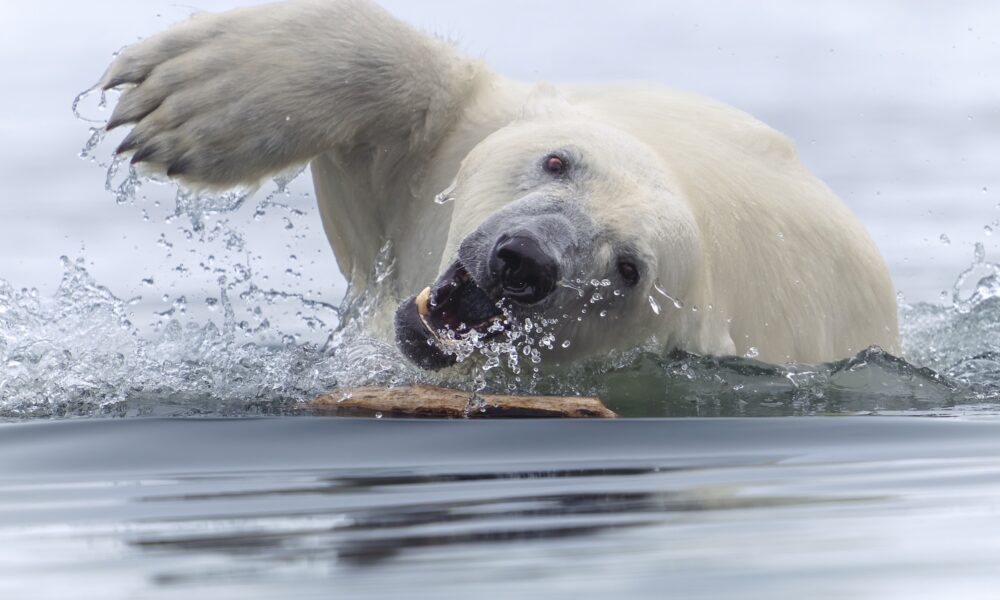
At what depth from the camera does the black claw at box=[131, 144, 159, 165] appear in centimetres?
437

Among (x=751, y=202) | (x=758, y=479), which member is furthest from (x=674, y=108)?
(x=758, y=479)

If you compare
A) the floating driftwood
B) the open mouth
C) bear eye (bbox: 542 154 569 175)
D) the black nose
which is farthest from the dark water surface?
bear eye (bbox: 542 154 569 175)

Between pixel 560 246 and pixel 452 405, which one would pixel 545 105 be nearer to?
pixel 560 246

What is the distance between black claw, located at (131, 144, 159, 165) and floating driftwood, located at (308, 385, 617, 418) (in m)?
1.13

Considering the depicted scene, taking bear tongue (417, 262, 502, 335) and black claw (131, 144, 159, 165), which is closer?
bear tongue (417, 262, 502, 335)

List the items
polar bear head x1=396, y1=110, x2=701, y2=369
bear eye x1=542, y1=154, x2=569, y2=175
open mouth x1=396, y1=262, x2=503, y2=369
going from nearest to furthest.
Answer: polar bear head x1=396, y1=110, x2=701, y2=369 < open mouth x1=396, y1=262, x2=503, y2=369 < bear eye x1=542, y1=154, x2=569, y2=175

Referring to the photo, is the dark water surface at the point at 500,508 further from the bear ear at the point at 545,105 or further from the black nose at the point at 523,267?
the bear ear at the point at 545,105

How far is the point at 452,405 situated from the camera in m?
3.51

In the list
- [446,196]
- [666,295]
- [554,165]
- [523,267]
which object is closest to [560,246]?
[523,267]

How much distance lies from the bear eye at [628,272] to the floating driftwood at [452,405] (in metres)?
0.44

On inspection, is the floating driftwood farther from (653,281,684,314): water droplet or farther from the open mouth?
(653,281,684,314): water droplet

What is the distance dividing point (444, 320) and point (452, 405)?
405 millimetres

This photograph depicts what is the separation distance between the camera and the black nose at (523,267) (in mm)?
3494

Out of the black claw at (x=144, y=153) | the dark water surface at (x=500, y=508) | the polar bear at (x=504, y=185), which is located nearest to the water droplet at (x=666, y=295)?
the polar bear at (x=504, y=185)
